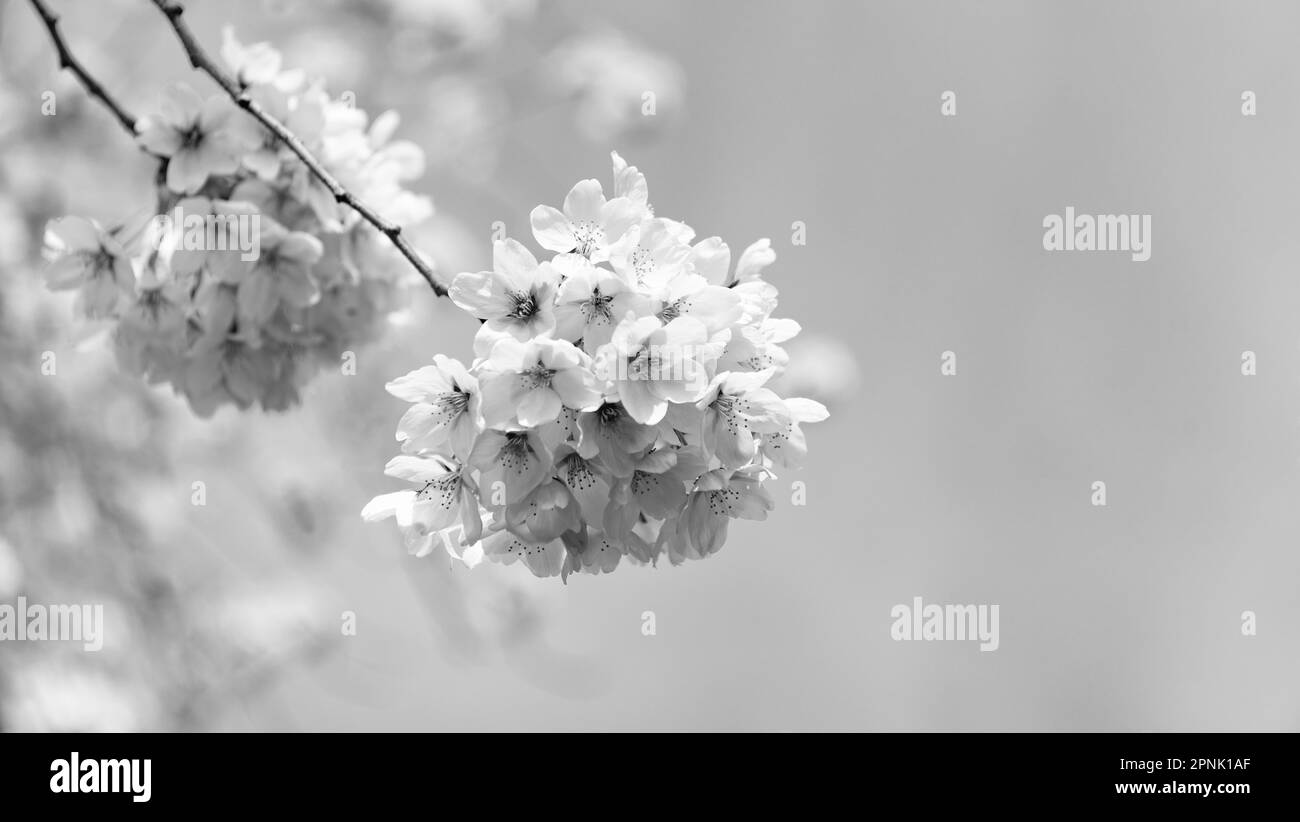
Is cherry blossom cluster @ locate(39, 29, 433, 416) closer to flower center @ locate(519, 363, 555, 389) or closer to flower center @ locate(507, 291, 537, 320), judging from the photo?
flower center @ locate(507, 291, 537, 320)

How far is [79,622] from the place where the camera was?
3805mm

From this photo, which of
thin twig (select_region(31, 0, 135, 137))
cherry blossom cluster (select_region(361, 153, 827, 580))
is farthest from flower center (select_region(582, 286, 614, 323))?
thin twig (select_region(31, 0, 135, 137))

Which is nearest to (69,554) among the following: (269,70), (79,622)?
(79,622)

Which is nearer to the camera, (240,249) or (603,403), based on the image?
(603,403)

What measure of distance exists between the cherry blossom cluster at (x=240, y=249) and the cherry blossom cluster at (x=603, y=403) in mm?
575

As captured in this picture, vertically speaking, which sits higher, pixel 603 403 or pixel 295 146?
pixel 295 146

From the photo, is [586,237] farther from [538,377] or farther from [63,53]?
[63,53]

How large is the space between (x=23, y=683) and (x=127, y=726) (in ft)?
1.51

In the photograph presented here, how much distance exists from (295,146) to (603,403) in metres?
0.61

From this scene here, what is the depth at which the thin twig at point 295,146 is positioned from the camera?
1.49 meters

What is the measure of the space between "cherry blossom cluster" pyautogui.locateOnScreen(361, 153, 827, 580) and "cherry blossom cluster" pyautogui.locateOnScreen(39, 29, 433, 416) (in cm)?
58

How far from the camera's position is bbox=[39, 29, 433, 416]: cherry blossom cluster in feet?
6.23

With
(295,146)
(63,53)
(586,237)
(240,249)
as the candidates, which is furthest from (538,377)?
(63,53)

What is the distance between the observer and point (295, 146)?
1510 millimetres
